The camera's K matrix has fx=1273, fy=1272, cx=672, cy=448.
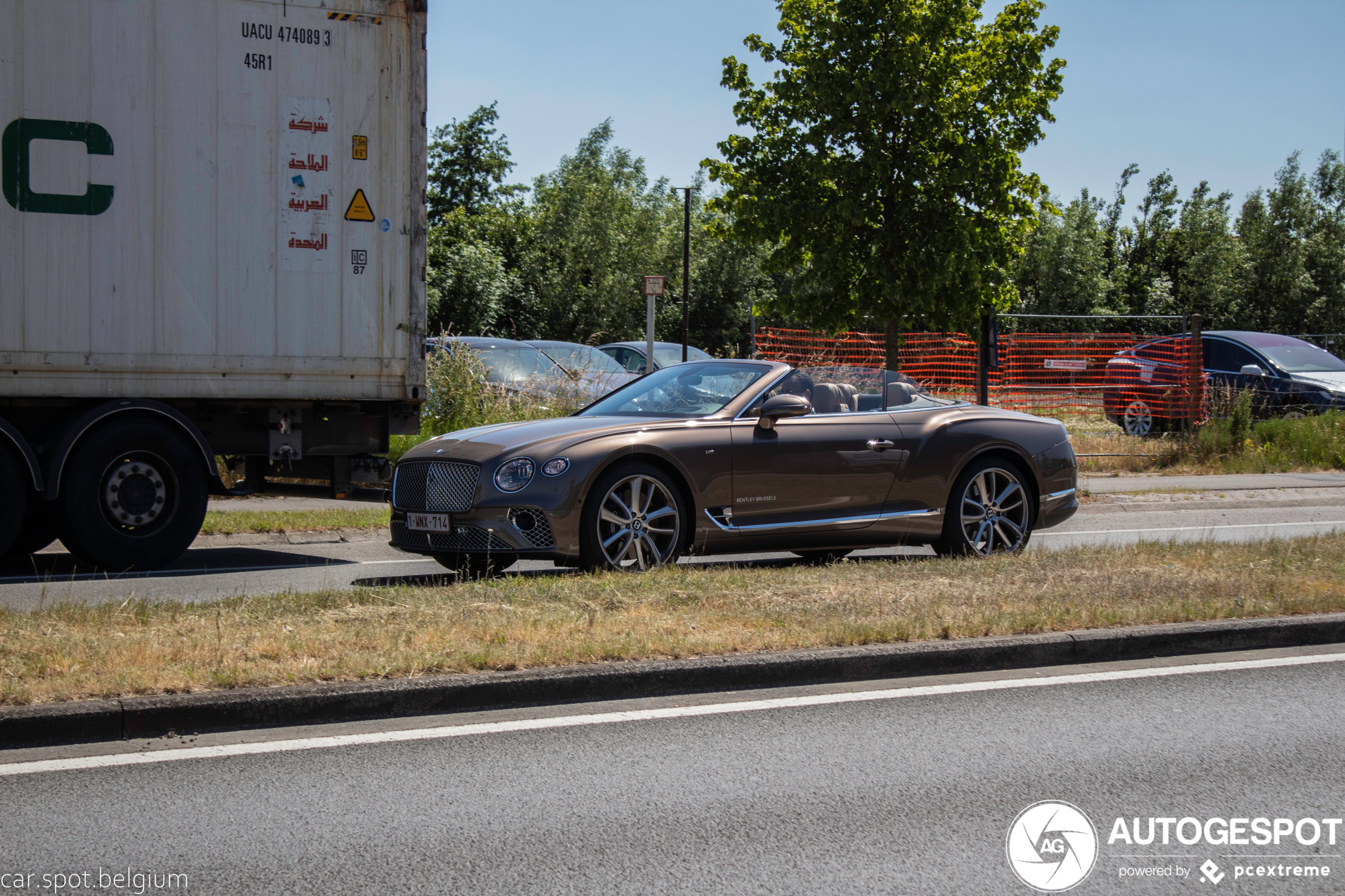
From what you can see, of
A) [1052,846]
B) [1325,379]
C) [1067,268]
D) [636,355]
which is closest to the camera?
[1052,846]

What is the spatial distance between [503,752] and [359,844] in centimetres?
96

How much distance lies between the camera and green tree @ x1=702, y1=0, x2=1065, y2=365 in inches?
669

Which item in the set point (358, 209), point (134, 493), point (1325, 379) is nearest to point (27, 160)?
point (358, 209)

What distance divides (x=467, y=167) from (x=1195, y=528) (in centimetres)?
5221

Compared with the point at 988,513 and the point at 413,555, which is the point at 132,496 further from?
the point at 988,513

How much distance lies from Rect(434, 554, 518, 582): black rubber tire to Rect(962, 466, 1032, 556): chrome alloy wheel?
11.1ft

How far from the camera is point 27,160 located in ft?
28.8

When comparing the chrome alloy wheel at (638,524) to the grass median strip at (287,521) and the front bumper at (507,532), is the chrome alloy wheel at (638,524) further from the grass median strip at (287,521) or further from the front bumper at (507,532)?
the grass median strip at (287,521)

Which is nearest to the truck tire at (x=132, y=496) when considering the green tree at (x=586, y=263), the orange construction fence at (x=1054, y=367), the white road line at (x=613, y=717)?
the white road line at (x=613, y=717)

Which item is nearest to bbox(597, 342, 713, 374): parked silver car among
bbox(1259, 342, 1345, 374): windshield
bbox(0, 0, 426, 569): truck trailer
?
bbox(1259, 342, 1345, 374): windshield

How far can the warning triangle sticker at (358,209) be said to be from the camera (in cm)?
973

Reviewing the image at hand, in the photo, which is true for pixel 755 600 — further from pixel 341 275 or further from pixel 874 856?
pixel 341 275

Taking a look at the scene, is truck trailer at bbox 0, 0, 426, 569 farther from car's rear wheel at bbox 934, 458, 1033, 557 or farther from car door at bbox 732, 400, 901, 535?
car's rear wheel at bbox 934, 458, 1033, 557

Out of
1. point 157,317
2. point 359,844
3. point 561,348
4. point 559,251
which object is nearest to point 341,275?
point 157,317
